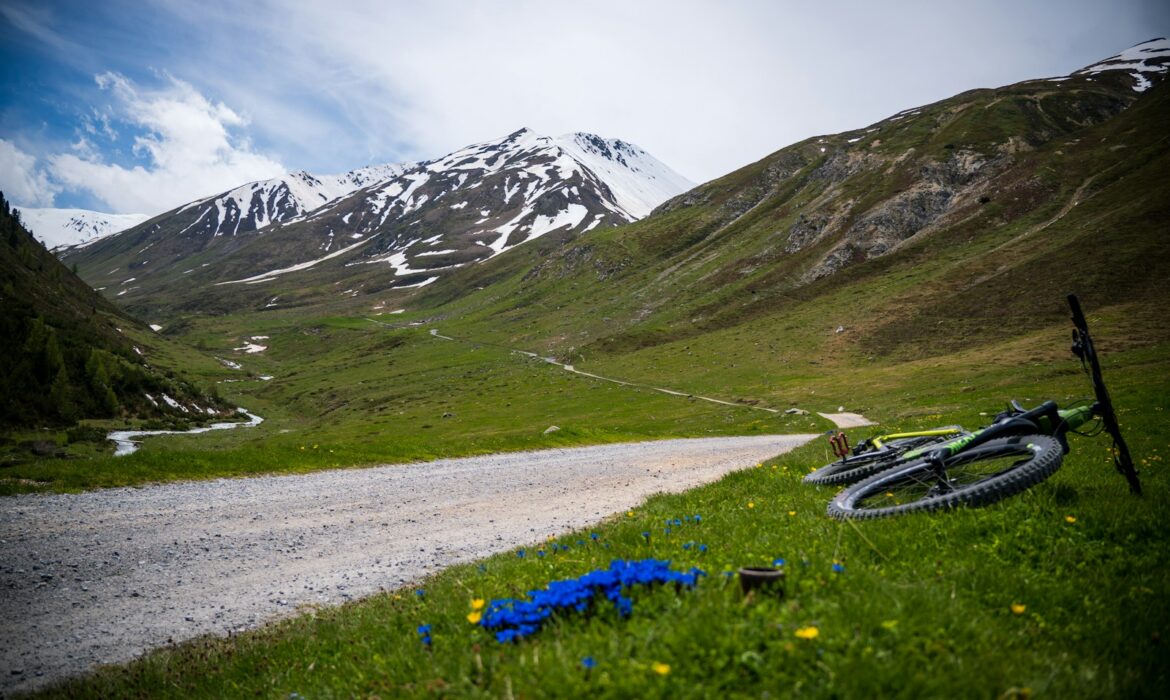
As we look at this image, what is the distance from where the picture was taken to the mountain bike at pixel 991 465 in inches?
302

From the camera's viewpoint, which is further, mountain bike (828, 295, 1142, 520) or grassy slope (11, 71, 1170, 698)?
mountain bike (828, 295, 1142, 520)

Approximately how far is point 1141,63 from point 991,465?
24322 centimetres

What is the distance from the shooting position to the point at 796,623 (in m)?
3.93

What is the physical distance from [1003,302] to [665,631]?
3220 inches

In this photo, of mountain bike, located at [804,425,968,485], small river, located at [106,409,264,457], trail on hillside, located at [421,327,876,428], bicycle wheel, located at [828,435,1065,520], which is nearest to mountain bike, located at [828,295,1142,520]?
bicycle wheel, located at [828,435,1065,520]

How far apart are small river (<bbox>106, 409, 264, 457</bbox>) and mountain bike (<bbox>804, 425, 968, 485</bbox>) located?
86.6ft

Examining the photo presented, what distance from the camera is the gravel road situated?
8.03 m

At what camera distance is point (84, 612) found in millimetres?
8430

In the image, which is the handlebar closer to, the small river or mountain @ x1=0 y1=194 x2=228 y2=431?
the small river

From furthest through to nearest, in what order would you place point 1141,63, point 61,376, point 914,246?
point 1141,63
point 914,246
point 61,376

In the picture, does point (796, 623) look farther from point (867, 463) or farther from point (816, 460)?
point (816, 460)

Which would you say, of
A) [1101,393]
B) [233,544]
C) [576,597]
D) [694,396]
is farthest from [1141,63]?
[233,544]

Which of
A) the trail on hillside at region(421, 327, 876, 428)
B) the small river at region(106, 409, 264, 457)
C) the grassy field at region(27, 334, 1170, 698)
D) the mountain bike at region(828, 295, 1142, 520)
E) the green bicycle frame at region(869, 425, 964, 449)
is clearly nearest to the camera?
the grassy field at region(27, 334, 1170, 698)

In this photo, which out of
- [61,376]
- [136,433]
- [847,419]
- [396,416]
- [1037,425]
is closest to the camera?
[1037,425]
